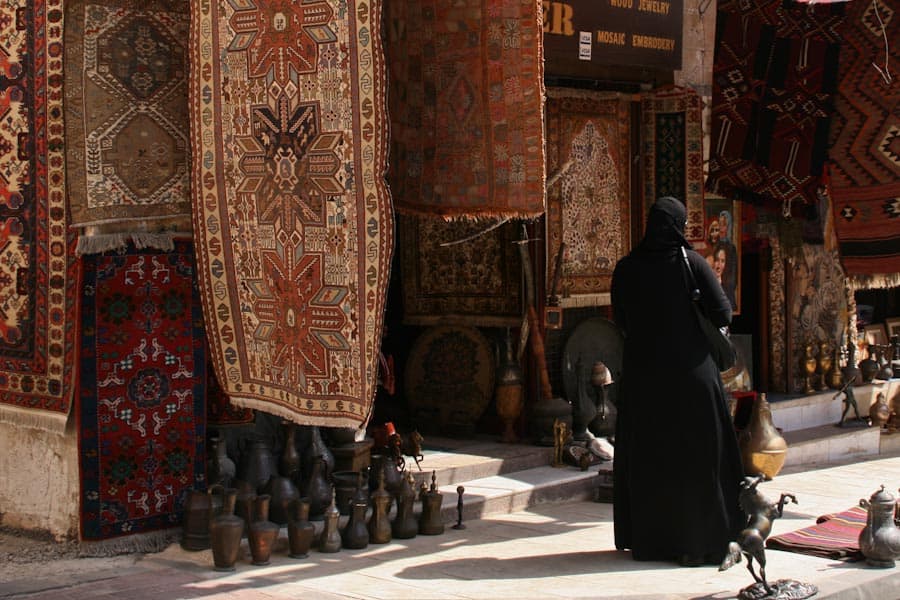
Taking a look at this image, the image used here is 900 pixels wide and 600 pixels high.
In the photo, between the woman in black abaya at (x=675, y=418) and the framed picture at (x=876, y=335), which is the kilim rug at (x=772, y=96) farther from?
the woman in black abaya at (x=675, y=418)

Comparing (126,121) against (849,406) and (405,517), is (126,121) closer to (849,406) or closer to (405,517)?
(405,517)

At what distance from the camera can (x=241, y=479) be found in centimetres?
747

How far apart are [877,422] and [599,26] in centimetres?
458

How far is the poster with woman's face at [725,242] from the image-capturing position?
10617 mm

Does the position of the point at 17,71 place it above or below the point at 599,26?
below

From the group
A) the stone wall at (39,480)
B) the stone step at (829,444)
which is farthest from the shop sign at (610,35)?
the stone wall at (39,480)

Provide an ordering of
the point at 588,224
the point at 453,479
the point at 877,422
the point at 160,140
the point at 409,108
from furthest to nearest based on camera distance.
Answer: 1. the point at 877,422
2. the point at 588,224
3. the point at 453,479
4. the point at 409,108
5. the point at 160,140

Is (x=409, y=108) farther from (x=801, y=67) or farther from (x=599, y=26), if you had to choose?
(x=801, y=67)

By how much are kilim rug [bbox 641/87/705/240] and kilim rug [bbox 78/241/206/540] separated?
4150mm

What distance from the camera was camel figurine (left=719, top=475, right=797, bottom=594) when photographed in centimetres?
584

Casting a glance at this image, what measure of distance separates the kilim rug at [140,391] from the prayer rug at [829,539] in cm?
311

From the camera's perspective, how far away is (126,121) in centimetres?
697

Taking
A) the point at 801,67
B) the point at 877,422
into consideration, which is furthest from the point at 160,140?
the point at 877,422

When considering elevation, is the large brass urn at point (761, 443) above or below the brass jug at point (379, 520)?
above
